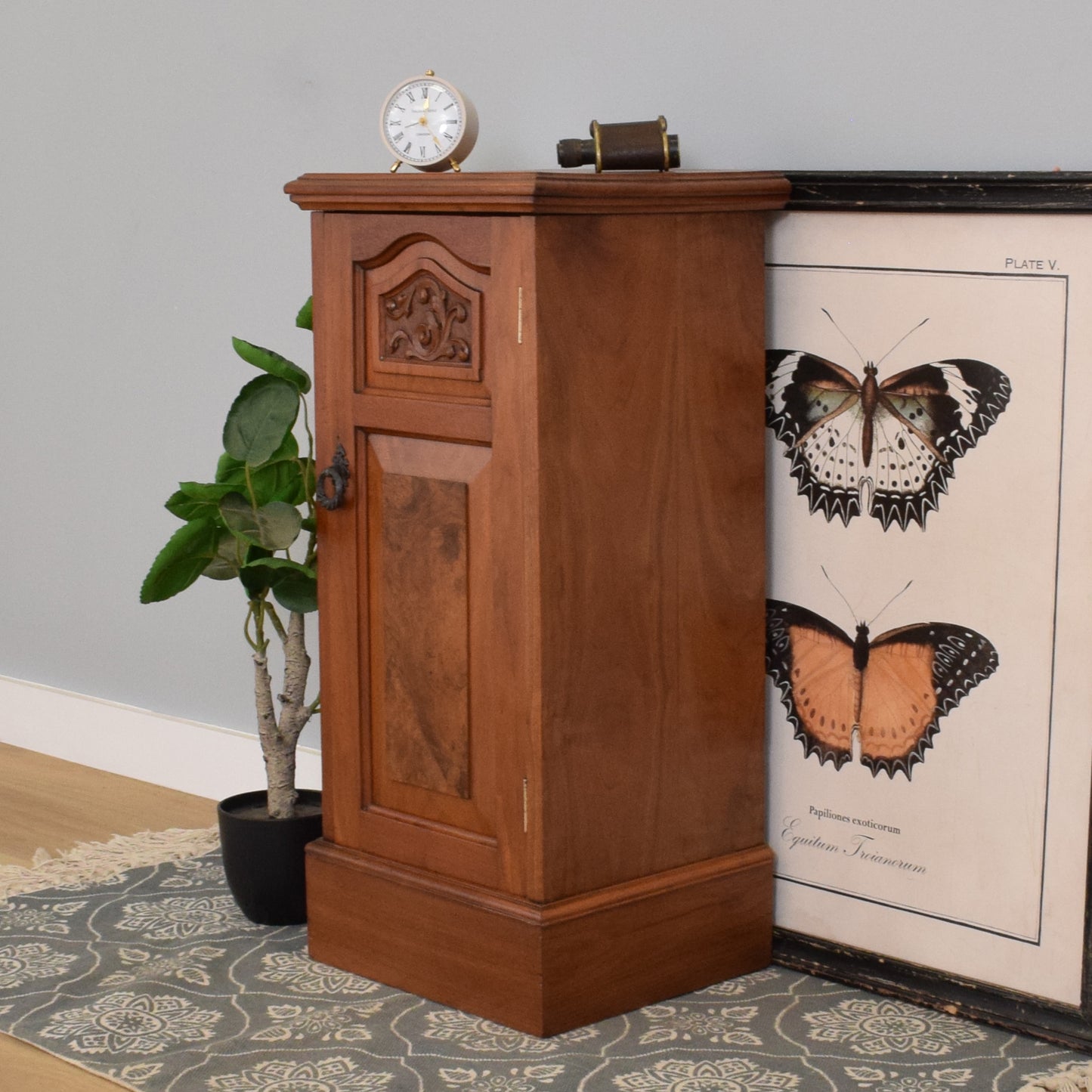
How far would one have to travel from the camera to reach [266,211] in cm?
310

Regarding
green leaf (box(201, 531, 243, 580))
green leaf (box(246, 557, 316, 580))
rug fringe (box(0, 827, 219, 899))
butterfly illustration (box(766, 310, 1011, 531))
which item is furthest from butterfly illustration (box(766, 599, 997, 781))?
rug fringe (box(0, 827, 219, 899))

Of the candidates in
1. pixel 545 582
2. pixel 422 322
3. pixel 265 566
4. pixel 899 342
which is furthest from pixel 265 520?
pixel 899 342

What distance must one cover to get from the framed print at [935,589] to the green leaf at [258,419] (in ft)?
2.35

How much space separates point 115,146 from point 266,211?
17.3 inches

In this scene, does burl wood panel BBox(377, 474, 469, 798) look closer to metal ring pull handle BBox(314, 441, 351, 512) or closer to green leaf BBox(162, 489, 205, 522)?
metal ring pull handle BBox(314, 441, 351, 512)

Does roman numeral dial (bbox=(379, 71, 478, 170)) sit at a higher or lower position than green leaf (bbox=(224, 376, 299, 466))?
higher

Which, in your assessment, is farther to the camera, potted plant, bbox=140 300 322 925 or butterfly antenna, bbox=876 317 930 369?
potted plant, bbox=140 300 322 925

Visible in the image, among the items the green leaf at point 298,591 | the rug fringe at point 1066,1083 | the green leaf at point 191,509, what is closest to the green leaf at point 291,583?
the green leaf at point 298,591

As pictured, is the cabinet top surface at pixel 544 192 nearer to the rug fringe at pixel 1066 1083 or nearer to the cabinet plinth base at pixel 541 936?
the cabinet plinth base at pixel 541 936

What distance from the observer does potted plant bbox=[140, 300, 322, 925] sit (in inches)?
99.3

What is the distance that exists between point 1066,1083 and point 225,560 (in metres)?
1.42

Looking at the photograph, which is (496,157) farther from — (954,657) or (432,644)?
(954,657)

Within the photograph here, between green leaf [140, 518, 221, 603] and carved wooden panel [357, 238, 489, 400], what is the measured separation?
40 cm

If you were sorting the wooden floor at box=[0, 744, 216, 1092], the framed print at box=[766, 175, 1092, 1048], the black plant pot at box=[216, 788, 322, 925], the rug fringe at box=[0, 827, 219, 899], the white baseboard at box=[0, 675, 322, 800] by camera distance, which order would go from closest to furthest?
the framed print at box=[766, 175, 1092, 1048] → the black plant pot at box=[216, 788, 322, 925] → the rug fringe at box=[0, 827, 219, 899] → the wooden floor at box=[0, 744, 216, 1092] → the white baseboard at box=[0, 675, 322, 800]
